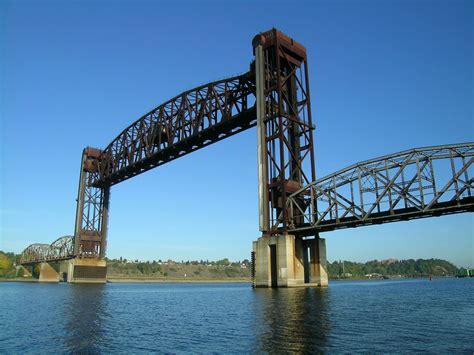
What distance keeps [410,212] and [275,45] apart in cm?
3106

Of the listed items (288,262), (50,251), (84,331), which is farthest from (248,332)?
(50,251)

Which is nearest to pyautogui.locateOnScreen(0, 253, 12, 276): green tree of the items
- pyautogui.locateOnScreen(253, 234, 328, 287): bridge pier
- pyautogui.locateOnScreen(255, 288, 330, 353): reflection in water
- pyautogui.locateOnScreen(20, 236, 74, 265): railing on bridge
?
pyautogui.locateOnScreen(20, 236, 74, 265): railing on bridge

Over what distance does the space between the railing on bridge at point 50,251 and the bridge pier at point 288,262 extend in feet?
216

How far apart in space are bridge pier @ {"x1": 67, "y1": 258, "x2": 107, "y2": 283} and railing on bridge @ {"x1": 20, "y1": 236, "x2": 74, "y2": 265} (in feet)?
15.5

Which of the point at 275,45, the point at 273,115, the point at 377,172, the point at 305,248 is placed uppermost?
the point at 275,45

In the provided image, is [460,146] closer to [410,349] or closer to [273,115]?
[273,115]

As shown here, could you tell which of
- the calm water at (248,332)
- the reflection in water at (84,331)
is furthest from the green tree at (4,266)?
the calm water at (248,332)

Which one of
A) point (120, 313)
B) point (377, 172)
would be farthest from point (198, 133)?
point (120, 313)

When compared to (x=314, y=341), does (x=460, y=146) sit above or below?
above

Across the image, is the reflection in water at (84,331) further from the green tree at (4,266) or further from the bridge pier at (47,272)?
the green tree at (4,266)

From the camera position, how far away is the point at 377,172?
48.0m

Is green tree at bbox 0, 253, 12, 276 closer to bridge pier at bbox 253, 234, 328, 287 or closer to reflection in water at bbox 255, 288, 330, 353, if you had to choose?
bridge pier at bbox 253, 234, 328, 287

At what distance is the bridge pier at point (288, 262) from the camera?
2046 inches

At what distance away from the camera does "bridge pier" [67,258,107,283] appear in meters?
99.8
